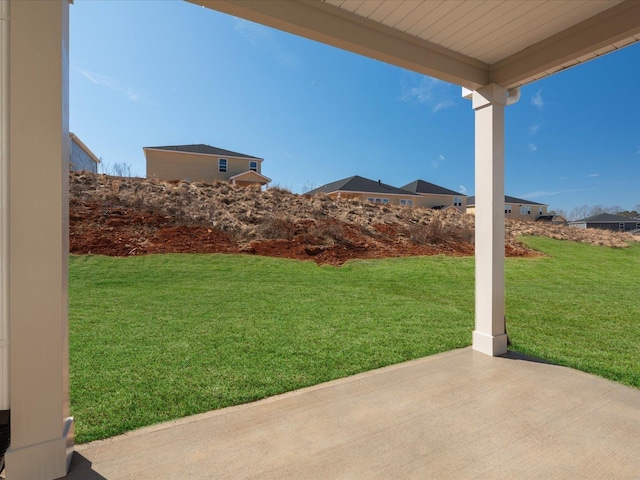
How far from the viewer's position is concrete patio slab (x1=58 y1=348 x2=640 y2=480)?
1780mm

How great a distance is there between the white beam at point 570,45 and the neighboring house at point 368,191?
21806 millimetres

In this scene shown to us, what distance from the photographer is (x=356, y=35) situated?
2.53 meters

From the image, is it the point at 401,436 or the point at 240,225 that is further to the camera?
the point at 240,225

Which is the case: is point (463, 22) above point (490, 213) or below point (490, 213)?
above

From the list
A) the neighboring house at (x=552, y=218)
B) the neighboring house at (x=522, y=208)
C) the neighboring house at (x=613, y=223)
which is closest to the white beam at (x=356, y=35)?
the neighboring house at (x=522, y=208)

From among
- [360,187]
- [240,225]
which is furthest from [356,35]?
[360,187]

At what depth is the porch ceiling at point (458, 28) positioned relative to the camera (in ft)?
7.66

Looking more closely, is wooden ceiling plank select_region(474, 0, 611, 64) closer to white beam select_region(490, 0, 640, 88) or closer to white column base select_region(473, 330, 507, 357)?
white beam select_region(490, 0, 640, 88)

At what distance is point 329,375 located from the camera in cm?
295

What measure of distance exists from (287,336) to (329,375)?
1146 millimetres

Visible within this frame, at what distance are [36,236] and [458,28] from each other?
3.20m

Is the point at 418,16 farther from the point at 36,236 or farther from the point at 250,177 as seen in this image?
the point at 250,177

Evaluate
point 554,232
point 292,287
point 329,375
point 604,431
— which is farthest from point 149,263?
point 554,232

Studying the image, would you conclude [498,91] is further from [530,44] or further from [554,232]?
[554,232]
